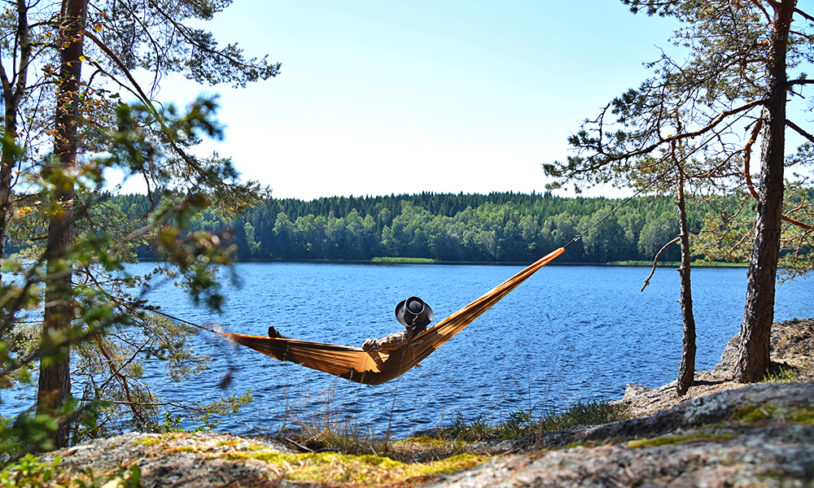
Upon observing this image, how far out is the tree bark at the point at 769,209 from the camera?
4703mm

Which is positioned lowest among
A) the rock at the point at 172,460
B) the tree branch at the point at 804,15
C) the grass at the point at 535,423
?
the grass at the point at 535,423

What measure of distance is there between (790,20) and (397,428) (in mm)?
5985

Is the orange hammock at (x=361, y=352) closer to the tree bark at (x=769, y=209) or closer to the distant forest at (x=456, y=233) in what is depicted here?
the tree bark at (x=769, y=209)

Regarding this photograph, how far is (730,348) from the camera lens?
7.93m

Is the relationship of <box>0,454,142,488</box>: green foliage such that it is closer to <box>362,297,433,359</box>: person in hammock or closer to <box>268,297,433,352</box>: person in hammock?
<box>268,297,433,352</box>: person in hammock

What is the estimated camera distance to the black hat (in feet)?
13.0

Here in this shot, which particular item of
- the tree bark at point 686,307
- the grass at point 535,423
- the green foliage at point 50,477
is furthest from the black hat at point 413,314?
the tree bark at point 686,307

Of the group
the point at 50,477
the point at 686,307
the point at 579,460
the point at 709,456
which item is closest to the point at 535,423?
the point at 686,307

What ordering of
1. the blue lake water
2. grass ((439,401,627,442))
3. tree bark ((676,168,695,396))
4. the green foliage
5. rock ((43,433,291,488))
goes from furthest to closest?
the blue lake water, tree bark ((676,168,695,396)), grass ((439,401,627,442)), rock ((43,433,291,488)), the green foliage

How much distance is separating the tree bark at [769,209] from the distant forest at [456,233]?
49178 mm

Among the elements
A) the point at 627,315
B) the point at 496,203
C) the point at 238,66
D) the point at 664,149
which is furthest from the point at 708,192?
the point at 496,203

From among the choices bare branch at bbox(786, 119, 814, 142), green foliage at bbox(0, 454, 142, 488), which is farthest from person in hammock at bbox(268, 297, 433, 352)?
bare branch at bbox(786, 119, 814, 142)

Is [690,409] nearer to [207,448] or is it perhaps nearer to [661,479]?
[661,479]

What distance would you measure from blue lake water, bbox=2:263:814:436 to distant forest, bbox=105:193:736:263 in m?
24.9
